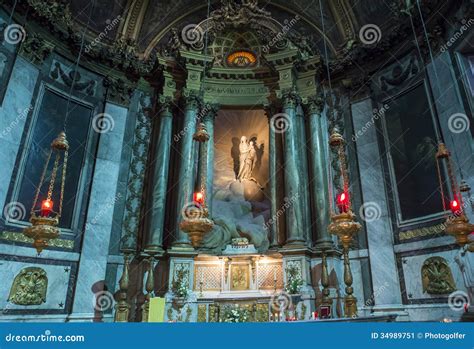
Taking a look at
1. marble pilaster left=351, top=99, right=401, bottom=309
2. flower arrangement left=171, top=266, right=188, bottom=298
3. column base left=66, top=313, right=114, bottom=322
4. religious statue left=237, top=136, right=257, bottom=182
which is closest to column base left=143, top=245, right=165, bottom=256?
flower arrangement left=171, top=266, right=188, bottom=298

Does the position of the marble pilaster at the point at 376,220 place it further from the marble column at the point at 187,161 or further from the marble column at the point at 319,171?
the marble column at the point at 187,161

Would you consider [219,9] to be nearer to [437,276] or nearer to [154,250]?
[154,250]

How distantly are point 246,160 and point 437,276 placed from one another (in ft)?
22.3

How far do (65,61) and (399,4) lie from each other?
34.9ft

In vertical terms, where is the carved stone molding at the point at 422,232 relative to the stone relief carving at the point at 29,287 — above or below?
above

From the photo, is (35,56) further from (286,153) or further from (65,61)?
(286,153)

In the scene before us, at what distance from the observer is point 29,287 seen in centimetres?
872

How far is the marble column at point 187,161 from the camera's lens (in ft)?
35.0

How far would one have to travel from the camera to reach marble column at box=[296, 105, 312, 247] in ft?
35.5

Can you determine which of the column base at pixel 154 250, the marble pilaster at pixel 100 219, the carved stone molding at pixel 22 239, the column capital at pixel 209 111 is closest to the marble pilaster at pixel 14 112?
the carved stone molding at pixel 22 239

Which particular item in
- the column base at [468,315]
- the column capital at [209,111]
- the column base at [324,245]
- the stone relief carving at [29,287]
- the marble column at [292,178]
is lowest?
the column base at [468,315]

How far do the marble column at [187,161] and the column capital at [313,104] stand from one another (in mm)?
3832

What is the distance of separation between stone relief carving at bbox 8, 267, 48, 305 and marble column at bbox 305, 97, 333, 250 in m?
7.57

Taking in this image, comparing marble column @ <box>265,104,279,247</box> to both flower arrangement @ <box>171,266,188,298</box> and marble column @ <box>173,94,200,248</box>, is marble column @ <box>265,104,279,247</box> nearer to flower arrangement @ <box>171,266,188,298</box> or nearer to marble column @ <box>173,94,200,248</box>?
marble column @ <box>173,94,200,248</box>
